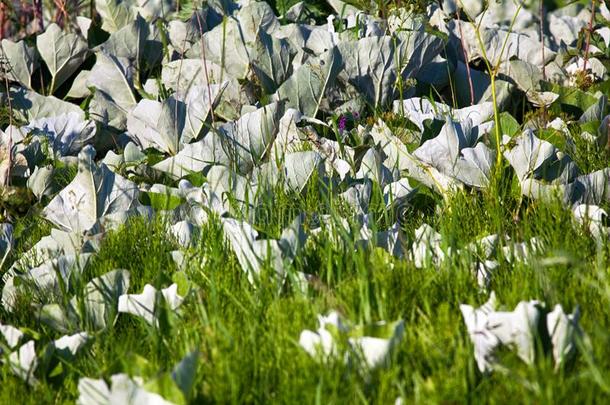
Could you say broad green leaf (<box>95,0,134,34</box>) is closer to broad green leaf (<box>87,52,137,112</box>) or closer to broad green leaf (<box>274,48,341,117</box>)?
broad green leaf (<box>87,52,137,112</box>)

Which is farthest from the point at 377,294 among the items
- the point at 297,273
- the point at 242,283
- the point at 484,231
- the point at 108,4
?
the point at 108,4

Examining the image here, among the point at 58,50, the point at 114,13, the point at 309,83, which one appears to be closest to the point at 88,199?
the point at 309,83

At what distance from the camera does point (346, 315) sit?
169 centimetres

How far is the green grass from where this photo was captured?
1455 millimetres

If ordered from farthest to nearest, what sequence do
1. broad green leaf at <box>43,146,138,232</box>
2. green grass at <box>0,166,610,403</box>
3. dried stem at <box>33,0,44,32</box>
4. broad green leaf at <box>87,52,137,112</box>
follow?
1. dried stem at <box>33,0,44,32</box>
2. broad green leaf at <box>87,52,137,112</box>
3. broad green leaf at <box>43,146,138,232</box>
4. green grass at <box>0,166,610,403</box>

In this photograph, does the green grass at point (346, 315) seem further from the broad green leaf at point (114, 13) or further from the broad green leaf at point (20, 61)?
the broad green leaf at point (114, 13)

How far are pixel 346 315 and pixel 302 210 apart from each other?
71 centimetres

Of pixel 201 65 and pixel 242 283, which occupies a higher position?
pixel 201 65

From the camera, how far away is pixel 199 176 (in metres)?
2.63

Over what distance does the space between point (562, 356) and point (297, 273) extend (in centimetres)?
58

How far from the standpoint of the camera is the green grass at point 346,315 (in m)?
1.46

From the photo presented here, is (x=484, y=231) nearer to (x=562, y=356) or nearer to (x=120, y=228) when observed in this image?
(x=562, y=356)

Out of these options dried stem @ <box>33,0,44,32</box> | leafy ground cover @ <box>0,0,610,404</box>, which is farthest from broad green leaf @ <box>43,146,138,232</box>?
dried stem @ <box>33,0,44,32</box>

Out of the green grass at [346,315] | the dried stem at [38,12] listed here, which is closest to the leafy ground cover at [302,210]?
the green grass at [346,315]
